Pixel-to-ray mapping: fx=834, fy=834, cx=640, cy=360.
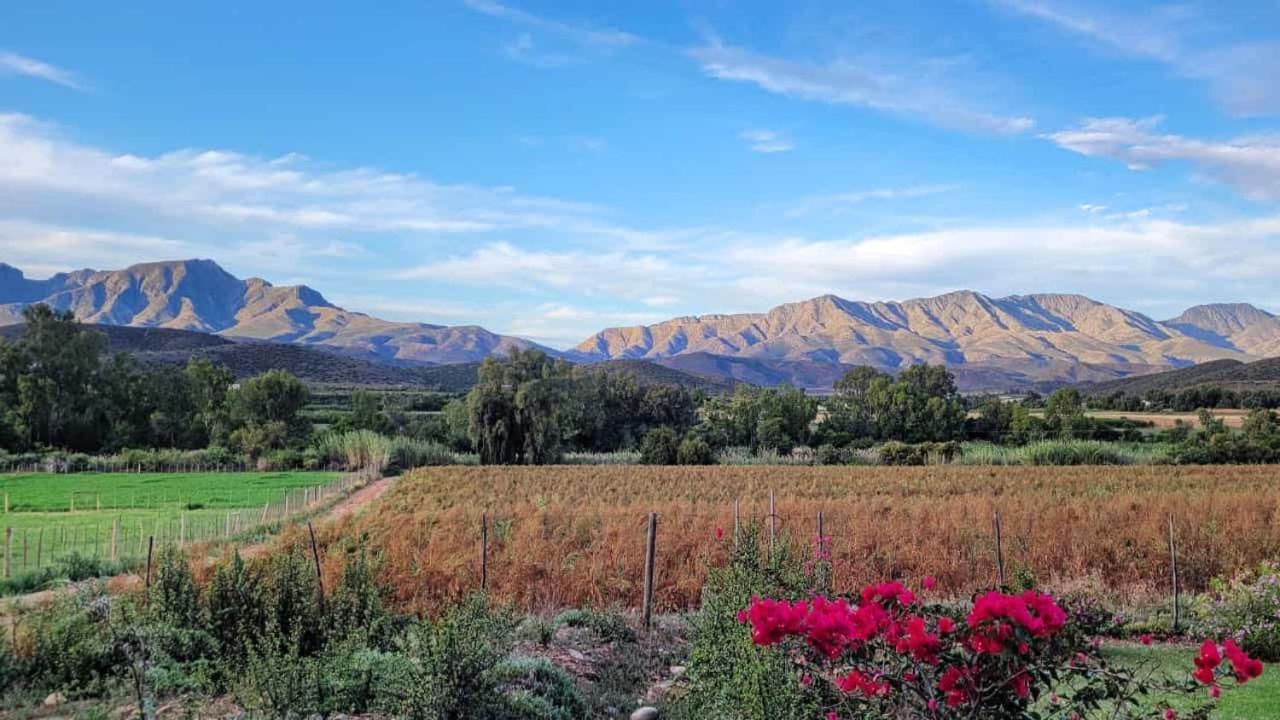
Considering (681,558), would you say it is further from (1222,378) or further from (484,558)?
(1222,378)

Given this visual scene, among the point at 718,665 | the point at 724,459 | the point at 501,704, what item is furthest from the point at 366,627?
the point at 724,459

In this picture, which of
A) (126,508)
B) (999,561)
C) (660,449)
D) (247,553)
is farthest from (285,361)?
(999,561)

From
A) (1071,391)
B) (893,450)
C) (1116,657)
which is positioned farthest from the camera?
(1071,391)

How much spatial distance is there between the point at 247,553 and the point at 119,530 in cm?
783

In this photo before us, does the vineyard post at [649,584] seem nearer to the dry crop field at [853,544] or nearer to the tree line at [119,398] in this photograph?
the dry crop field at [853,544]

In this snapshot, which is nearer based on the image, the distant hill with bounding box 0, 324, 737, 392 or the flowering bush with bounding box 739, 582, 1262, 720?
the flowering bush with bounding box 739, 582, 1262, 720

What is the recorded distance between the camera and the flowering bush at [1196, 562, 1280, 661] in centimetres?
939

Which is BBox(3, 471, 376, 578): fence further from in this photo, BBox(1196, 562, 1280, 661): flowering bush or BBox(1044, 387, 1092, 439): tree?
BBox(1044, 387, 1092, 439): tree

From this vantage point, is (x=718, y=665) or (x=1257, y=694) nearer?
(x=718, y=665)

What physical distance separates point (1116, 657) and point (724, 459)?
157 ft

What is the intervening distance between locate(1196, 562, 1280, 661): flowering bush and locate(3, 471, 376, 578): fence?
1700 cm

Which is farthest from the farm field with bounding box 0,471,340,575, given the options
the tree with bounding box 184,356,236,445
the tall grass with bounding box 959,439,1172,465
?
the tall grass with bounding box 959,439,1172,465

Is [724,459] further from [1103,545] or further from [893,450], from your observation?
[1103,545]

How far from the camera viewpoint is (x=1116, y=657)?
9.71 meters
